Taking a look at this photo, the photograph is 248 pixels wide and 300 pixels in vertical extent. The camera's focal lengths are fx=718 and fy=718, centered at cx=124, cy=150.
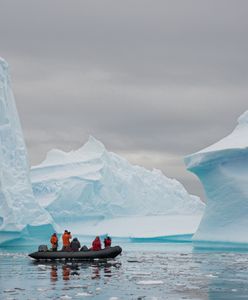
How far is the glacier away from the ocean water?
46.1 feet

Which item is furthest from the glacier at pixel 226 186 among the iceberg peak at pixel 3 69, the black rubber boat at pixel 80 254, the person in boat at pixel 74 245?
the person in boat at pixel 74 245

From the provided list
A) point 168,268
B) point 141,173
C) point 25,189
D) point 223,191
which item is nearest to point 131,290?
point 168,268

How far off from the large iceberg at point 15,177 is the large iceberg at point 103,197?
6472mm

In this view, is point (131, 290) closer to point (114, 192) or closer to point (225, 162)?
point (225, 162)

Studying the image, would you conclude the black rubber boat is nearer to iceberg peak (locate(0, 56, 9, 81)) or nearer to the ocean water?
the ocean water

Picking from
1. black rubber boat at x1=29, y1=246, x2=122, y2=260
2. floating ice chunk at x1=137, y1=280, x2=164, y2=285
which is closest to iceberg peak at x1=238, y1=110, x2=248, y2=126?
black rubber boat at x1=29, y1=246, x2=122, y2=260

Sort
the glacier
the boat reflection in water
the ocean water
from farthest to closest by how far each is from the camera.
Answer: the glacier → the boat reflection in water → the ocean water

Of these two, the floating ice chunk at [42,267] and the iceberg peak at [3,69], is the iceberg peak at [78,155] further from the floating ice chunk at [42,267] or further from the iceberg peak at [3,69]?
the floating ice chunk at [42,267]

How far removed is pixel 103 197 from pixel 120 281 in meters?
34.2

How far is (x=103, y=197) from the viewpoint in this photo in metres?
51.8

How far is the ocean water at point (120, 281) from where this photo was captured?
1467 centimetres

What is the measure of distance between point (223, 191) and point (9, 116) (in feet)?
43.9

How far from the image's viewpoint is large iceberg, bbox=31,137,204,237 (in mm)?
49938

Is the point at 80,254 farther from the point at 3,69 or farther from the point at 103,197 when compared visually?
the point at 103,197
